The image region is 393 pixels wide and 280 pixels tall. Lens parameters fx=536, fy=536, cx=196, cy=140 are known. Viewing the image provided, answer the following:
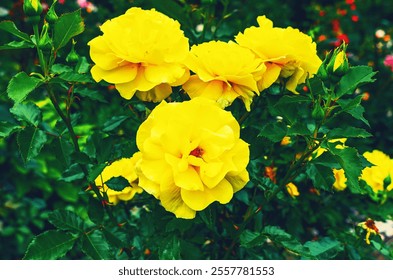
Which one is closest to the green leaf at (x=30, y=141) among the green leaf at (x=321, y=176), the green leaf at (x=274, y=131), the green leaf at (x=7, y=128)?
the green leaf at (x=7, y=128)

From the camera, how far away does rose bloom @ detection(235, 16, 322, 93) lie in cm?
104

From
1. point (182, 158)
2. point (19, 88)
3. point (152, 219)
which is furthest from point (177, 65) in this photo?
point (152, 219)

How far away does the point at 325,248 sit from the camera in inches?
53.3

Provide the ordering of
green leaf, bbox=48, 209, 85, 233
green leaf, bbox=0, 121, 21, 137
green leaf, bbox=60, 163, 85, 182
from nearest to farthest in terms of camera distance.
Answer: green leaf, bbox=0, 121, 21, 137, green leaf, bbox=48, 209, 85, 233, green leaf, bbox=60, 163, 85, 182

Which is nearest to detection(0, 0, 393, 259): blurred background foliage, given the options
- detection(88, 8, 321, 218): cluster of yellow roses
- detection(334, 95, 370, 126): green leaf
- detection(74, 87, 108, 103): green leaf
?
detection(74, 87, 108, 103): green leaf

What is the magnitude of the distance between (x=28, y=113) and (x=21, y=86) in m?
0.23

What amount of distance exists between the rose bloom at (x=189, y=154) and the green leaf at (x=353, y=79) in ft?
0.80

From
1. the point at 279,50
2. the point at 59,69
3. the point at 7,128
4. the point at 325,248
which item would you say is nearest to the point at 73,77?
the point at 59,69

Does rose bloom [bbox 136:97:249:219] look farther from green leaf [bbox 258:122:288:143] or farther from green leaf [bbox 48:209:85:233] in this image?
green leaf [bbox 48:209:85:233]

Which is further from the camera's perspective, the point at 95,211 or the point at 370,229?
the point at 370,229

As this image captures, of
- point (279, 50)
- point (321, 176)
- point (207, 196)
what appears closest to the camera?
point (207, 196)

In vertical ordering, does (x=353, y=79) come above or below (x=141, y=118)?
above

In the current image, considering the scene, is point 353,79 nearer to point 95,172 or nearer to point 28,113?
point 95,172
